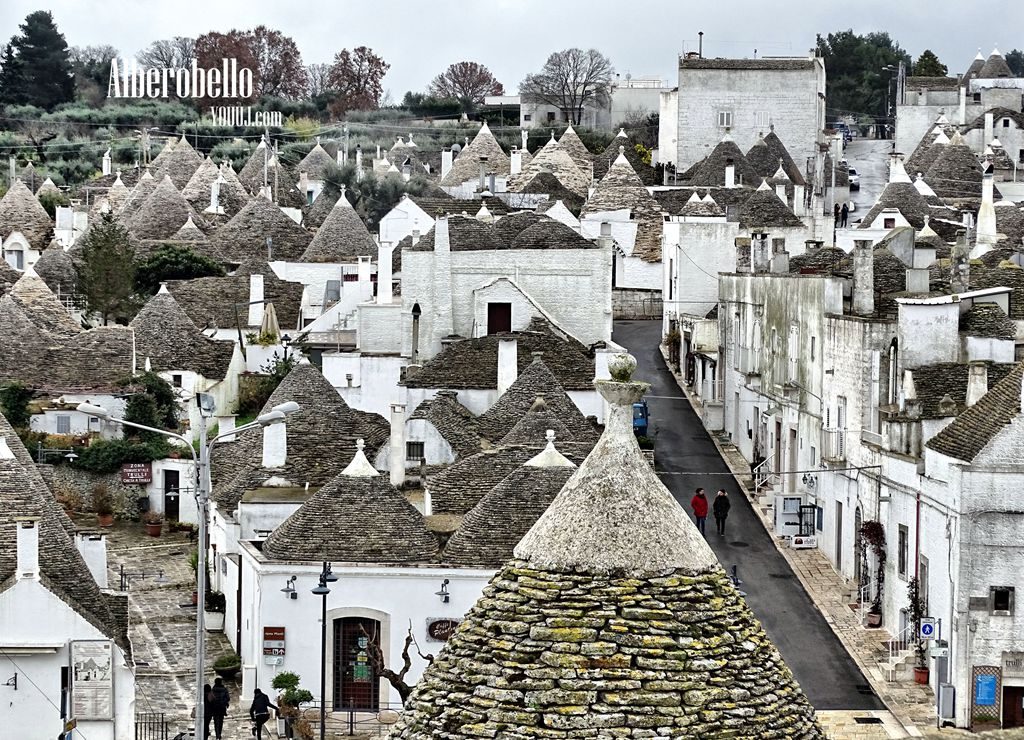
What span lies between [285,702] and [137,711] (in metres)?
2.48

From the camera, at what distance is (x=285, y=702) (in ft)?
126

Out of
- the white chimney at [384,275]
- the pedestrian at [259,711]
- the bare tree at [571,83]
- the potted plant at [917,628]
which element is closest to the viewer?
the pedestrian at [259,711]

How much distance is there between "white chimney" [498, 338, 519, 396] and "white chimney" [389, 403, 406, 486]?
8.61 metres

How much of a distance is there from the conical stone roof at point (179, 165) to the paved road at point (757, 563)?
43350 mm

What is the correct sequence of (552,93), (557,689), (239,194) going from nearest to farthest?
1. (557,689)
2. (239,194)
3. (552,93)

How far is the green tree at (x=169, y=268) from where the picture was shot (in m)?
85.8

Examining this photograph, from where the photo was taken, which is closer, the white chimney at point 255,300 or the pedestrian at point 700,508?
the pedestrian at point 700,508

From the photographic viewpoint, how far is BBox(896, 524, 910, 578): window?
145 feet

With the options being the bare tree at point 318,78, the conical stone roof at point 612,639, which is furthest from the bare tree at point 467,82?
the conical stone roof at point 612,639

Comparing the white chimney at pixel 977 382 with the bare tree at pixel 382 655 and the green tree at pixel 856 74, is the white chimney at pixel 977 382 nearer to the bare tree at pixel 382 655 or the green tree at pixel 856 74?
the bare tree at pixel 382 655

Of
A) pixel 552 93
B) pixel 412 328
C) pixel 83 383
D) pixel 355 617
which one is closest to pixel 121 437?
pixel 83 383

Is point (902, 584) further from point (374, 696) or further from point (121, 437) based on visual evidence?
point (121, 437)

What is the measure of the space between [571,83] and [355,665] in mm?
106940

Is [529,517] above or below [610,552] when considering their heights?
below
